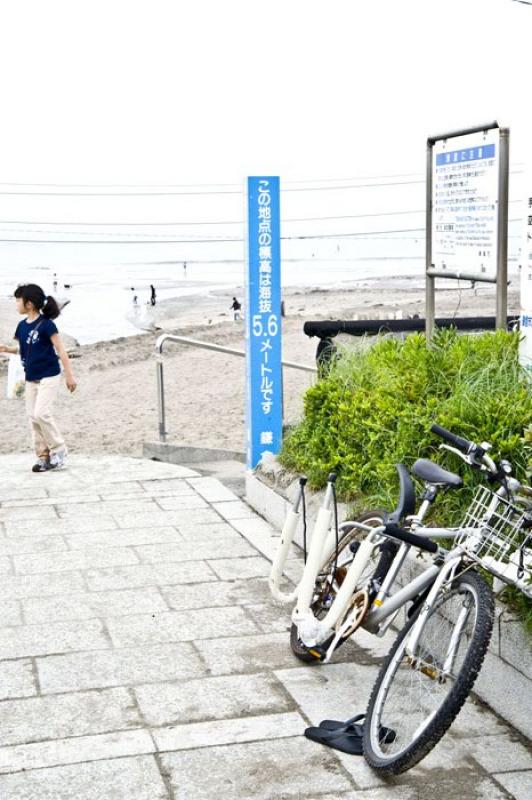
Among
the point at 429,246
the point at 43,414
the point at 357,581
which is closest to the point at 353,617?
the point at 357,581

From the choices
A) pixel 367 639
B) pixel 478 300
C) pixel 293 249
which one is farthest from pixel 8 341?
pixel 293 249

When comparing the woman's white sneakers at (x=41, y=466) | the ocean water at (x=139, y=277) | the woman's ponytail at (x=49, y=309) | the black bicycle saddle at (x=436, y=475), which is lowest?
the ocean water at (x=139, y=277)

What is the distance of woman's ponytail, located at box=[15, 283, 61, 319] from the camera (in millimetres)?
9523

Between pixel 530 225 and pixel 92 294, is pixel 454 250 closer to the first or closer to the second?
pixel 530 225

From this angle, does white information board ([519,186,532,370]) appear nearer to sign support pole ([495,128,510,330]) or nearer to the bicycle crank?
sign support pole ([495,128,510,330])

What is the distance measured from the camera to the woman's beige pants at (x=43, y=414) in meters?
9.62

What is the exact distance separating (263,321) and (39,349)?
6.61 feet

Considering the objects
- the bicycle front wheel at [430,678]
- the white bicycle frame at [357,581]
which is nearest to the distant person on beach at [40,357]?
the white bicycle frame at [357,581]

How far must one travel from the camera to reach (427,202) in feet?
25.1

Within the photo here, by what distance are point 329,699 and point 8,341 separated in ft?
94.6

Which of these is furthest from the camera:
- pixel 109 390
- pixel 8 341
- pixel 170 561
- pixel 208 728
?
pixel 8 341

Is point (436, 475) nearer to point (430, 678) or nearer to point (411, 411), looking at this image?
→ point (430, 678)

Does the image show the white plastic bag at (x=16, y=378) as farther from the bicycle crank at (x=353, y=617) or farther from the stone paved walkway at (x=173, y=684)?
the bicycle crank at (x=353, y=617)

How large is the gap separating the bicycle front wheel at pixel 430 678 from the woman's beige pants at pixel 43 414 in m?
6.02
